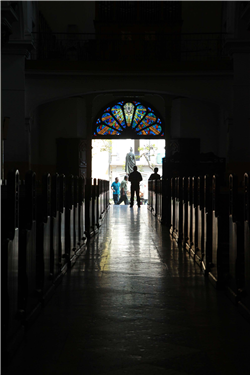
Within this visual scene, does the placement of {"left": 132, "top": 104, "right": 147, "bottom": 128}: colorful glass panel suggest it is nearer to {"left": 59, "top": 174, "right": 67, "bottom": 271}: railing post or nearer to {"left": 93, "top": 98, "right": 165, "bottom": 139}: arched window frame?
{"left": 93, "top": 98, "right": 165, "bottom": 139}: arched window frame

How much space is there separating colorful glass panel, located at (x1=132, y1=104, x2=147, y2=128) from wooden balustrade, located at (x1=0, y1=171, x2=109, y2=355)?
15.1 m

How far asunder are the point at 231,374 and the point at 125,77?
1223 cm

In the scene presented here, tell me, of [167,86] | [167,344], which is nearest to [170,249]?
[167,344]

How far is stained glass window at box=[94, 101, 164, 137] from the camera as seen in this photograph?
1967cm

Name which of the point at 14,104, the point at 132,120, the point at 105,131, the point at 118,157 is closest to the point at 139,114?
the point at 132,120

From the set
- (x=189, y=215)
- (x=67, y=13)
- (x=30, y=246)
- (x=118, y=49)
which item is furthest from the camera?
(x=67, y=13)

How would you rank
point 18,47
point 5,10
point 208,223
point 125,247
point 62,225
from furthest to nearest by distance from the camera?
point 18,47, point 5,10, point 125,247, point 62,225, point 208,223

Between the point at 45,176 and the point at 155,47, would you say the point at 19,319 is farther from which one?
the point at 155,47

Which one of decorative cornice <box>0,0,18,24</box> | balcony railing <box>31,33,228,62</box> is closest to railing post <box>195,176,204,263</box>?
decorative cornice <box>0,0,18,24</box>

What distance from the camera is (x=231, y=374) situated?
1961 mm

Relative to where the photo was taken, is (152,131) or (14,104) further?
(152,131)

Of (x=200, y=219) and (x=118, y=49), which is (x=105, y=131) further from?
(x=200, y=219)

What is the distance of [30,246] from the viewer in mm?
2725

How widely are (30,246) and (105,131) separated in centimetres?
1730
